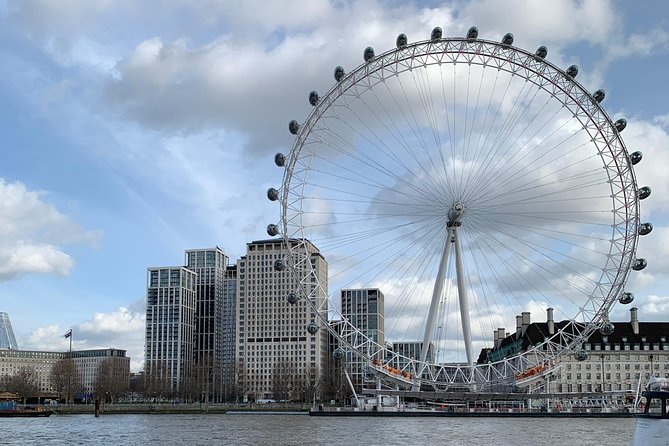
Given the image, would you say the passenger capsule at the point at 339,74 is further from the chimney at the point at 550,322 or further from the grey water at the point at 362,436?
the chimney at the point at 550,322

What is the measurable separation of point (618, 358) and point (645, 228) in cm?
7096

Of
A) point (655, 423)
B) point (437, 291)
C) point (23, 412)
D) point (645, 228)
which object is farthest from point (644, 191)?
point (23, 412)

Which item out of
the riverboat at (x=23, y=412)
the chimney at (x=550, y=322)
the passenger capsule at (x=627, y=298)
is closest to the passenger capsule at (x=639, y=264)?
the passenger capsule at (x=627, y=298)

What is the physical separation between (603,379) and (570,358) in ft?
26.1

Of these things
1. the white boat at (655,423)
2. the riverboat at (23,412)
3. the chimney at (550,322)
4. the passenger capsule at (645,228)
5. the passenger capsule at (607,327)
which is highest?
the passenger capsule at (645,228)

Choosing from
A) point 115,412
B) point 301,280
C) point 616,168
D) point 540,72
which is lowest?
point 115,412

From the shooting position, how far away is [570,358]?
157m

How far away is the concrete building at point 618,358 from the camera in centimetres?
15038

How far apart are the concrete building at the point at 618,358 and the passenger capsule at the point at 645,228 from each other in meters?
63.2

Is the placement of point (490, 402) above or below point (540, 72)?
below

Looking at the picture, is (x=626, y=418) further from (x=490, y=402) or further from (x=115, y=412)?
(x=115, y=412)

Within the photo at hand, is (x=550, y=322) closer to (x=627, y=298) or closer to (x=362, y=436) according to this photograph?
(x=627, y=298)

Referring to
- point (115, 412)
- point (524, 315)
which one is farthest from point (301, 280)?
point (524, 315)

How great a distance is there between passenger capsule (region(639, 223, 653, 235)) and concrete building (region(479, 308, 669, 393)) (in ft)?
207
